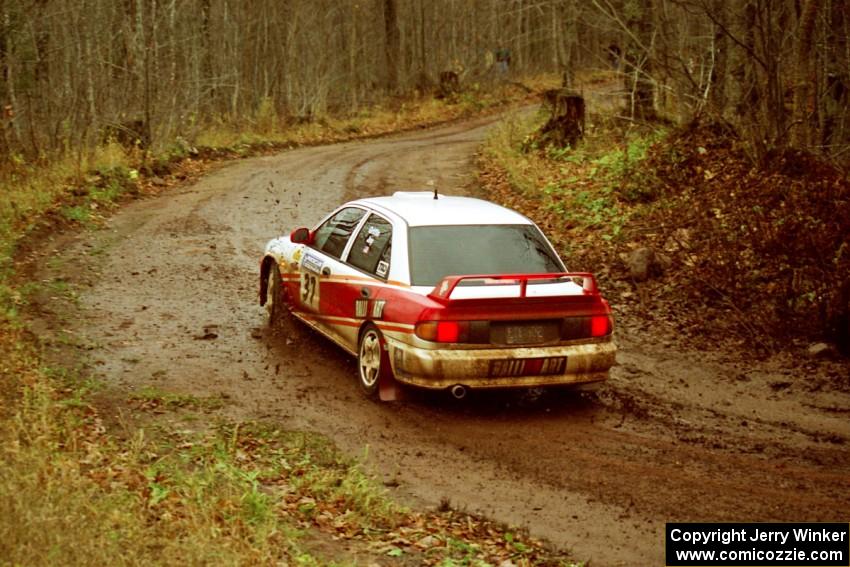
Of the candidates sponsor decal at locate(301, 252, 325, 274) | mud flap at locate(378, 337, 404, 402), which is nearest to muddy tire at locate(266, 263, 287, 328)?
sponsor decal at locate(301, 252, 325, 274)

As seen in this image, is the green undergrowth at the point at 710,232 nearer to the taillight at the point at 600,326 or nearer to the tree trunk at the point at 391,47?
the taillight at the point at 600,326

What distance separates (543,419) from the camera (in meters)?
8.34

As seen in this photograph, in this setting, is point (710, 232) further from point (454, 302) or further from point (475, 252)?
point (454, 302)

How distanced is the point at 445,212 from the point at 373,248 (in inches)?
29.2

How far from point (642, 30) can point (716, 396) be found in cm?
1319

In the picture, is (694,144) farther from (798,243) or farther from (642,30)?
(642,30)

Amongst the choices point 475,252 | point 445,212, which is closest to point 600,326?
point 475,252

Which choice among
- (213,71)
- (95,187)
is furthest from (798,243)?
(213,71)

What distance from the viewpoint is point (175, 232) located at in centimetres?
1575

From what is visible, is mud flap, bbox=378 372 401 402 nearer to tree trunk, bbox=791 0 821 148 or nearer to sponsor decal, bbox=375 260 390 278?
sponsor decal, bbox=375 260 390 278

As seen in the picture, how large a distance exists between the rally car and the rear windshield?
1 centimetres

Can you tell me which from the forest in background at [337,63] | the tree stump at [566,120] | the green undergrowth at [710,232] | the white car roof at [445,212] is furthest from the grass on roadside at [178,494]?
the tree stump at [566,120]

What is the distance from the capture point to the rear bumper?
802 centimetres

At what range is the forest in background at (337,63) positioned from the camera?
46.9 ft
